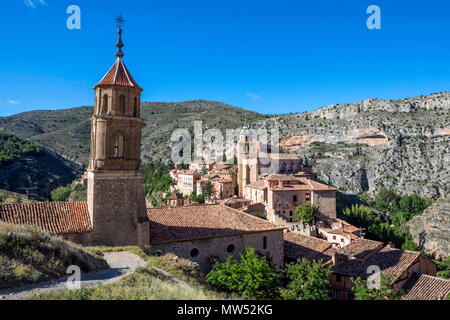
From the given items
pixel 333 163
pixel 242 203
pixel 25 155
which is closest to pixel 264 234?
pixel 242 203

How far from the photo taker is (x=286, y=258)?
2764cm

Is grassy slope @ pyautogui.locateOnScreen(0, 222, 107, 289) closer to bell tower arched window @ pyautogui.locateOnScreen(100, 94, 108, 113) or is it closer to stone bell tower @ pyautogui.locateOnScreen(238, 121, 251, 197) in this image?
bell tower arched window @ pyautogui.locateOnScreen(100, 94, 108, 113)

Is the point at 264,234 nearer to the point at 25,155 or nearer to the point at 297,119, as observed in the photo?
the point at 25,155

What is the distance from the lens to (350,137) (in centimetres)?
11794

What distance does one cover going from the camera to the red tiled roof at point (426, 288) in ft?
65.9

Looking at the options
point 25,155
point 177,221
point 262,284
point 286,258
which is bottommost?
point 286,258

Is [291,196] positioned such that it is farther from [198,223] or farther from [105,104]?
[105,104]

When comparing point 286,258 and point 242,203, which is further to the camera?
point 242,203

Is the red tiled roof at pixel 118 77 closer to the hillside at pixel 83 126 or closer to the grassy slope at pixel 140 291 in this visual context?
the grassy slope at pixel 140 291

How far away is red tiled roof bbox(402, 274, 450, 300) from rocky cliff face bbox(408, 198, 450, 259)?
2935cm

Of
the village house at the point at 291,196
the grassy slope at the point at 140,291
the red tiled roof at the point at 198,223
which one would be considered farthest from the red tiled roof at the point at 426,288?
the village house at the point at 291,196

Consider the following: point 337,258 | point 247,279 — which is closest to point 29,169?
point 337,258

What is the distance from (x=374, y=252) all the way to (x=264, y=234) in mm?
14661

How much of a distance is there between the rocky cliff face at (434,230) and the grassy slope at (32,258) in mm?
51747
